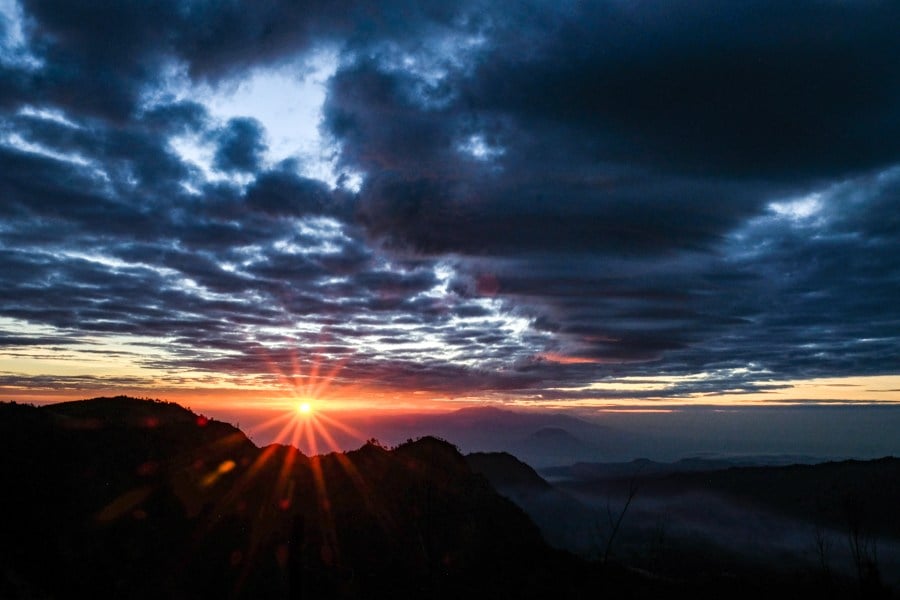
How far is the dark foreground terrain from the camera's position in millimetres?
38562

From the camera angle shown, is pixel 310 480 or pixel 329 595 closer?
pixel 329 595

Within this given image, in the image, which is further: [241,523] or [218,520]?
[241,523]

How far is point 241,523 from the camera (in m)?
51.4

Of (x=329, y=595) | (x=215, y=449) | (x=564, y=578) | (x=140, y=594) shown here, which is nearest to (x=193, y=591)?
(x=140, y=594)

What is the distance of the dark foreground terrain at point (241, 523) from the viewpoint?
38.6 metres

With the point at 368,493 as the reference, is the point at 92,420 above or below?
above

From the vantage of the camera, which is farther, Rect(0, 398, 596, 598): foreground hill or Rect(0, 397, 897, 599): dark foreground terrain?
Rect(0, 397, 897, 599): dark foreground terrain

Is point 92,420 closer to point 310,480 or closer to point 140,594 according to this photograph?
point 140,594

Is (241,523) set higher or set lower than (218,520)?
lower

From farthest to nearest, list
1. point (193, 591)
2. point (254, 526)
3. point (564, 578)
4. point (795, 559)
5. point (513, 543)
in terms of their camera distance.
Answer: point (795, 559), point (513, 543), point (564, 578), point (254, 526), point (193, 591)

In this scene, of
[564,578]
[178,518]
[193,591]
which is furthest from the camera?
[564,578]

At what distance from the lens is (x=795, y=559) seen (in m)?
190

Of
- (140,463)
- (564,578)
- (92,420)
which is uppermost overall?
(92,420)

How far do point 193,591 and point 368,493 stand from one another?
30.9 metres
